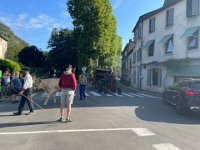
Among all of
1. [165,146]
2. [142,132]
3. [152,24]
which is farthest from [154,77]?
[165,146]

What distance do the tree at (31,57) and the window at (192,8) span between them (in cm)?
4109

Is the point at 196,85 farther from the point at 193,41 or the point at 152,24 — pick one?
the point at 152,24

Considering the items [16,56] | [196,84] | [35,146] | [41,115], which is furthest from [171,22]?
[16,56]

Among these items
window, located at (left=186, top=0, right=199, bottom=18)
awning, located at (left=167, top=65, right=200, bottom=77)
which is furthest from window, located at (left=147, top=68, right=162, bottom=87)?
window, located at (left=186, top=0, right=199, bottom=18)

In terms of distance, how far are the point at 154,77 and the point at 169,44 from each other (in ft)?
14.5

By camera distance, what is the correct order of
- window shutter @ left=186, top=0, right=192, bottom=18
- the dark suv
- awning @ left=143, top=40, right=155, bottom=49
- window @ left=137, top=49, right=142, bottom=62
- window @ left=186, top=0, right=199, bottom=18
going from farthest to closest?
window @ left=137, top=49, right=142, bottom=62 < awning @ left=143, top=40, right=155, bottom=49 < window shutter @ left=186, top=0, right=192, bottom=18 < window @ left=186, top=0, right=199, bottom=18 < the dark suv

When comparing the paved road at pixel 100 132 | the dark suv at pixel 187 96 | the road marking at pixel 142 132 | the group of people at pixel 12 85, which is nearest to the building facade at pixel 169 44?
the dark suv at pixel 187 96

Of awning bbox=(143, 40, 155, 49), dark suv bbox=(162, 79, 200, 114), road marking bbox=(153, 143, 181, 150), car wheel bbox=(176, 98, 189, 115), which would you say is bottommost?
road marking bbox=(153, 143, 181, 150)

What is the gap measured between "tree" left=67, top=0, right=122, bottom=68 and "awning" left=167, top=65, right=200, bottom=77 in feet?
45.1

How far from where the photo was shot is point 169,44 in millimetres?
29078

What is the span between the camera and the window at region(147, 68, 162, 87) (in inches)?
1205

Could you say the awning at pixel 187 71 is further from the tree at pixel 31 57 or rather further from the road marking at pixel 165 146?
the tree at pixel 31 57

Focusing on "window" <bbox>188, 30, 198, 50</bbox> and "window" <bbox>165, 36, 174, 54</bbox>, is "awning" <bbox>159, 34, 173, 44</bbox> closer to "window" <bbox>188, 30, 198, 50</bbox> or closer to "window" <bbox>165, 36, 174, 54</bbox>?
"window" <bbox>165, 36, 174, 54</bbox>

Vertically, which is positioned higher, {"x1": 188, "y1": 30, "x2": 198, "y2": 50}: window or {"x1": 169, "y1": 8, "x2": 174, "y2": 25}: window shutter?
{"x1": 169, "y1": 8, "x2": 174, "y2": 25}: window shutter
